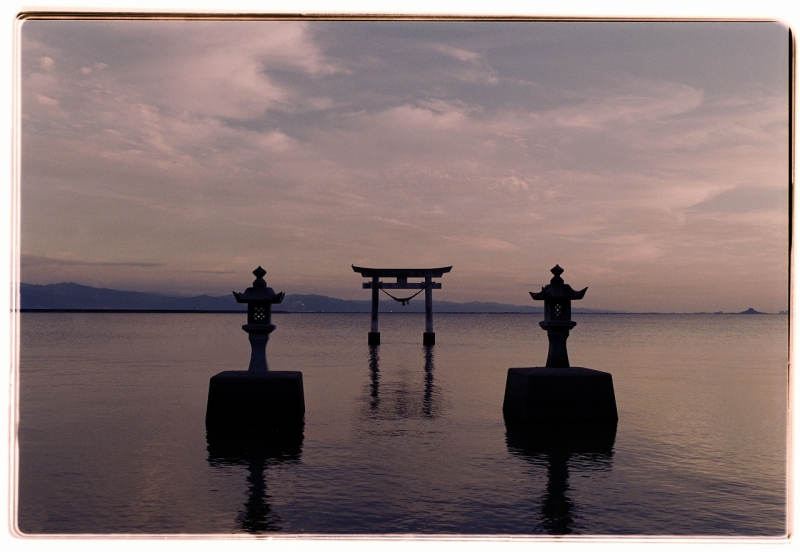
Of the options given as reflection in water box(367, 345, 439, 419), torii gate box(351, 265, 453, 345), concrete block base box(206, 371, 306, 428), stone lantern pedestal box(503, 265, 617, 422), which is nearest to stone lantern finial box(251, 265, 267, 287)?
concrete block base box(206, 371, 306, 428)

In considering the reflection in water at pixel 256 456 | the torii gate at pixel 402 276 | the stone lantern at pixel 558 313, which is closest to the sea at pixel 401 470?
the reflection in water at pixel 256 456

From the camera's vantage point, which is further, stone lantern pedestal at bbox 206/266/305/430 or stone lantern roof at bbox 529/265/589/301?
stone lantern roof at bbox 529/265/589/301

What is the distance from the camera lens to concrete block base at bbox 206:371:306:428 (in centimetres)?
1027

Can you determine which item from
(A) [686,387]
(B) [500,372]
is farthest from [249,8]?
(B) [500,372]

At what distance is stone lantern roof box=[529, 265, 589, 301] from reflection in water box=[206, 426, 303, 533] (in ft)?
14.8

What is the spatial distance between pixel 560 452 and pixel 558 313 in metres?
2.76

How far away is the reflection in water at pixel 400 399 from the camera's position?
13945mm

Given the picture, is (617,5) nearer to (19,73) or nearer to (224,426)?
(19,73)

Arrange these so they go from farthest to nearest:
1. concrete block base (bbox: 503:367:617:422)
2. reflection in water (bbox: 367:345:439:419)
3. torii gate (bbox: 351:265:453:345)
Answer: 1. torii gate (bbox: 351:265:453:345)
2. reflection in water (bbox: 367:345:439:419)
3. concrete block base (bbox: 503:367:617:422)

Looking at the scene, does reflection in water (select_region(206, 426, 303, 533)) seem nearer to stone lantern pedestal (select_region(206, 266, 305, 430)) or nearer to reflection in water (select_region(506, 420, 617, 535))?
stone lantern pedestal (select_region(206, 266, 305, 430))

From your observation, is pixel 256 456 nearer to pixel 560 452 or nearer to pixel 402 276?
pixel 560 452

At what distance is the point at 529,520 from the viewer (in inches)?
245

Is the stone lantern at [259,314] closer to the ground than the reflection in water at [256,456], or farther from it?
farther from it

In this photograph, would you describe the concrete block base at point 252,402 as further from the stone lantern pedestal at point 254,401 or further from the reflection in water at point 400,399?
the reflection in water at point 400,399
